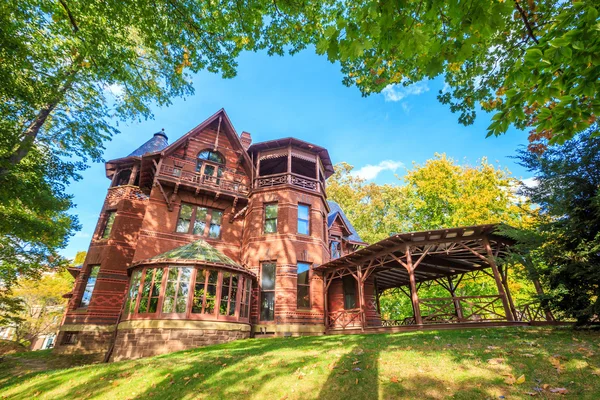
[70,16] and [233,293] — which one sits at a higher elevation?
[70,16]

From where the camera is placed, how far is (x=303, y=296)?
1619cm

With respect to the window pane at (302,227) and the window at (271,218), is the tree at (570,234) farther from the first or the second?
the window at (271,218)

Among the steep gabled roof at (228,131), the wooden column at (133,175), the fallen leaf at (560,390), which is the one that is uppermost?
the steep gabled roof at (228,131)

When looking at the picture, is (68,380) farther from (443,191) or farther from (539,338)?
(443,191)

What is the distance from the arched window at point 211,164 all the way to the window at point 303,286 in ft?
26.2

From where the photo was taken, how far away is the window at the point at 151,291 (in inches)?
521

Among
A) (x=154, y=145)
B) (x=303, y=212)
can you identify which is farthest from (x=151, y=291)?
(x=154, y=145)

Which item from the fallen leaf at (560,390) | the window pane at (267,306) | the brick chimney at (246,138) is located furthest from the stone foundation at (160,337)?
the brick chimney at (246,138)

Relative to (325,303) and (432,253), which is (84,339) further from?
(432,253)

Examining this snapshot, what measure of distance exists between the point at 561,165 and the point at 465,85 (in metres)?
3.55

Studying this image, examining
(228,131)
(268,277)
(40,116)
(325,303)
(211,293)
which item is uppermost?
(228,131)

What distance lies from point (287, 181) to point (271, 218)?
2553 mm

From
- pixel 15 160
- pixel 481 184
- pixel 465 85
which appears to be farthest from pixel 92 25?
pixel 481 184

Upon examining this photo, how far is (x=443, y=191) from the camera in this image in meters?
26.1
